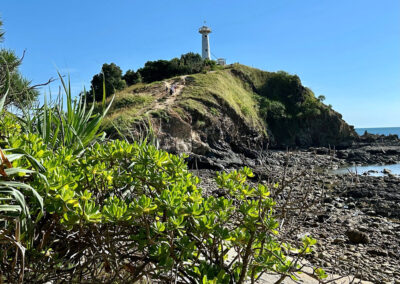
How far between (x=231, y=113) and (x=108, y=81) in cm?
1140

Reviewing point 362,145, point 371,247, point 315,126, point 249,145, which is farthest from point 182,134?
point 362,145

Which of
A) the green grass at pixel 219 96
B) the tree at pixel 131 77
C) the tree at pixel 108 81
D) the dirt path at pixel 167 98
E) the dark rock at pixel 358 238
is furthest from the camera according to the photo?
the tree at pixel 131 77

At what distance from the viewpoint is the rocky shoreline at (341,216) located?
1957 millimetres

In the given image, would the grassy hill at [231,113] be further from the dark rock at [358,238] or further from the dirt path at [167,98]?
the dark rock at [358,238]

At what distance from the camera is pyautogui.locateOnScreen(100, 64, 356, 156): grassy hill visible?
66.7 feet

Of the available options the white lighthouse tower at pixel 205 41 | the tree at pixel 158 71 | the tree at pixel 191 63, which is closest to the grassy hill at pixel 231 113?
the tree at pixel 191 63

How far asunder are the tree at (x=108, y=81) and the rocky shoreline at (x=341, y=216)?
14.1m

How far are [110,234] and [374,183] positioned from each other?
17619mm

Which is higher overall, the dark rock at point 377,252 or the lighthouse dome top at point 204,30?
the lighthouse dome top at point 204,30

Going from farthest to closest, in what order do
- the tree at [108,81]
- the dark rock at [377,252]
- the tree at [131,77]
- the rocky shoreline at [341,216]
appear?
the tree at [131,77]
the tree at [108,81]
the dark rock at [377,252]
the rocky shoreline at [341,216]

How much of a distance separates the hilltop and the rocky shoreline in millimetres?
3757

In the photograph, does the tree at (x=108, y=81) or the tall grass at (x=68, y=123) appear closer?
the tall grass at (x=68, y=123)

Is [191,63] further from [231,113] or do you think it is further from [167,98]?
[167,98]

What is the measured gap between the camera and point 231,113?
26.6 metres
